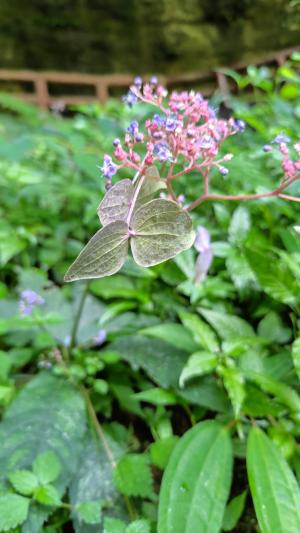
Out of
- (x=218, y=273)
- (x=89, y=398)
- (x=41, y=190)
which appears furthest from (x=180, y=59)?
(x=89, y=398)

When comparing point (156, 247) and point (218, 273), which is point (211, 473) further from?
point (218, 273)

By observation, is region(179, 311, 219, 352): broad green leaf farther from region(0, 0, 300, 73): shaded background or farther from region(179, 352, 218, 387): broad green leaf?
region(0, 0, 300, 73): shaded background

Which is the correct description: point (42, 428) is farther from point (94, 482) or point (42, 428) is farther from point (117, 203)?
point (117, 203)

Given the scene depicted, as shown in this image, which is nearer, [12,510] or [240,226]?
[12,510]

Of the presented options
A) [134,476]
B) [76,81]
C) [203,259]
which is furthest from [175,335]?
[76,81]

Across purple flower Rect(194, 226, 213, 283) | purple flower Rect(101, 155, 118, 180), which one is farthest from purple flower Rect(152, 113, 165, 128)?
purple flower Rect(194, 226, 213, 283)

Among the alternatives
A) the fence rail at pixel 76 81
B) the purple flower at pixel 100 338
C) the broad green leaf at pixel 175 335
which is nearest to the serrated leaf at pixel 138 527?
the broad green leaf at pixel 175 335

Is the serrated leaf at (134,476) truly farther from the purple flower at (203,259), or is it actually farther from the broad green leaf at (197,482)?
the purple flower at (203,259)
